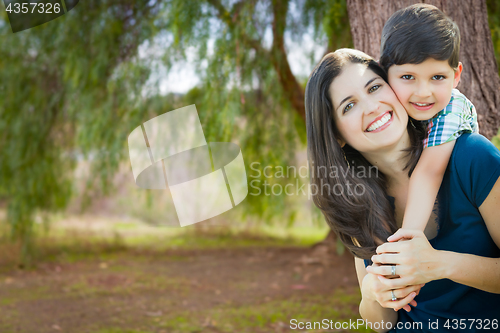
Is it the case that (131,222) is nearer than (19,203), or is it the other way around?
(19,203)

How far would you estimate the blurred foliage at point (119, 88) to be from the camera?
10.9ft

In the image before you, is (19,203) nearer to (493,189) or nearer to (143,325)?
(143,325)

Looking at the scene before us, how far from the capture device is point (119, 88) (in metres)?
4.15

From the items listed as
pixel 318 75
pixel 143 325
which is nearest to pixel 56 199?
pixel 143 325

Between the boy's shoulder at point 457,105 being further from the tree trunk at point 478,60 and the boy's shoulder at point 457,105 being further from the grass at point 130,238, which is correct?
the grass at point 130,238

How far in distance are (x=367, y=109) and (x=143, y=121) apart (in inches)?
130

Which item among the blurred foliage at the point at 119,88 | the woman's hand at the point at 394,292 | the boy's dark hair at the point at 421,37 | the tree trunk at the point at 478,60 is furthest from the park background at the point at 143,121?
the woman's hand at the point at 394,292

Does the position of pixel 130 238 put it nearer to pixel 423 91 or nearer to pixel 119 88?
pixel 119 88

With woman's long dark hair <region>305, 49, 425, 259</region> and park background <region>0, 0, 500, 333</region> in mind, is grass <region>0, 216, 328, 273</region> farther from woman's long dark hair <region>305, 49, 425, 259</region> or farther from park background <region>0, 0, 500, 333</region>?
woman's long dark hair <region>305, 49, 425, 259</region>

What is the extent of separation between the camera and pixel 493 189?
1061 mm

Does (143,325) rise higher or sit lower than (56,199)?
lower

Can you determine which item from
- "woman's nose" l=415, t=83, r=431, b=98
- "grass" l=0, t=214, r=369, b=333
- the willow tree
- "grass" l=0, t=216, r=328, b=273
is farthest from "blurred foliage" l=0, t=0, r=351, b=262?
"woman's nose" l=415, t=83, r=431, b=98

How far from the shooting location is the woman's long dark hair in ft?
4.11

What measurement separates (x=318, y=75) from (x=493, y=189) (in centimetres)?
60
